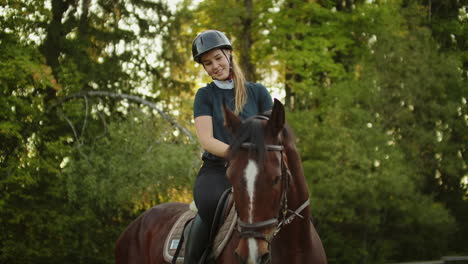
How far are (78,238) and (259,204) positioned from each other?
1446cm

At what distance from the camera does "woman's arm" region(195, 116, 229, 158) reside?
392 cm

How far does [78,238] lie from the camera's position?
1675 cm

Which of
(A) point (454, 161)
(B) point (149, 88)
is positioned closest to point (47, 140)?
(B) point (149, 88)

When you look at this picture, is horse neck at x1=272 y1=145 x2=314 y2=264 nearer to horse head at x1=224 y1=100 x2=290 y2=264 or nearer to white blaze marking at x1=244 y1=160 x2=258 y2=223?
horse head at x1=224 y1=100 x2=290 y2=264

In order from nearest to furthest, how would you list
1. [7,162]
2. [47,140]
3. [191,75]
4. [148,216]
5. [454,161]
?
[148,216]
[7,162]
[47,140]
[454,161]
[191,75]

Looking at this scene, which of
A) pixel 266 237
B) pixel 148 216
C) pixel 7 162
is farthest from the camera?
pixel 7 162

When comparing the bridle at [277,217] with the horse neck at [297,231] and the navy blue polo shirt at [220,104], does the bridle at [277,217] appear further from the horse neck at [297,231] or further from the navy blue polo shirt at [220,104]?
the navy blue polo shirt at [220,104]

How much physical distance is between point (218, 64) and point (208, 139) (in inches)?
28.0

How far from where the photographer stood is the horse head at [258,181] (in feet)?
10.9

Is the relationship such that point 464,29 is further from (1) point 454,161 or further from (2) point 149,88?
(2) point 149,88

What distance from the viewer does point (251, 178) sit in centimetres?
336

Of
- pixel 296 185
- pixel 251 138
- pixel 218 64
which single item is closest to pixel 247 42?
pixel 218 64

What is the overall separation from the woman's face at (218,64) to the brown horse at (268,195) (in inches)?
33.3

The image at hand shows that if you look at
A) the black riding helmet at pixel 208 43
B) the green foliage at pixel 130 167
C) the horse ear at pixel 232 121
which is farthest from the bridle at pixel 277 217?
the green foliage at pixel 130 167
